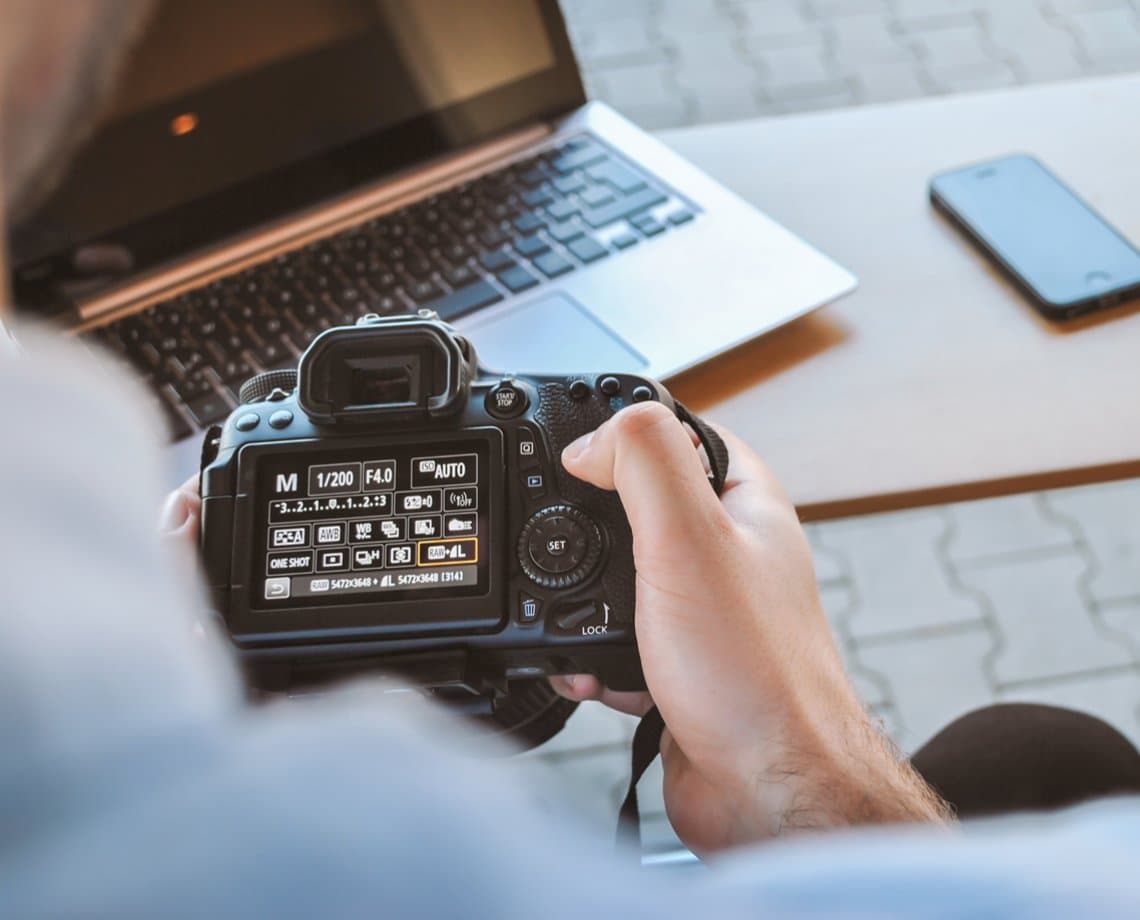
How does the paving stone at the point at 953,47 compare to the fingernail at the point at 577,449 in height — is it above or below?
below

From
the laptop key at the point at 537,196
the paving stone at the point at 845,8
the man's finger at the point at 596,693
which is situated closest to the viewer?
the man's finger at the point at 596,693

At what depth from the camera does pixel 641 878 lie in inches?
9.9

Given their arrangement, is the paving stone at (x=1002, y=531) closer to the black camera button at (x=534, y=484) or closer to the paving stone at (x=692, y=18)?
the black camera button at (x=534, y=484)

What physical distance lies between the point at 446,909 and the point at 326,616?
0.38 metres

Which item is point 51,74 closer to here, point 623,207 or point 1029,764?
point 623,207

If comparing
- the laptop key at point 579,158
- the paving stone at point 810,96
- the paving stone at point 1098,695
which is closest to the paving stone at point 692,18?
the paving stone at point 810,96

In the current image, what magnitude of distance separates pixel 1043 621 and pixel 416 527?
115 cm

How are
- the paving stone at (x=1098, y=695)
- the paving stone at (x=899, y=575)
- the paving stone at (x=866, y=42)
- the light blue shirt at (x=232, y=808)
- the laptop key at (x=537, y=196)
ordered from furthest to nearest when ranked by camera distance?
the paving stone at (x=866, y=42), the paving stone at (x=899, y=575), the paving stone at (x=1098, y=695), the laptop key at (x=537, y=196), the light blue shirt at (x=232, y=808)

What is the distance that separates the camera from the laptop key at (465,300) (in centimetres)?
82

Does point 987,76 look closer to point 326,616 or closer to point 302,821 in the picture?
point 326,616

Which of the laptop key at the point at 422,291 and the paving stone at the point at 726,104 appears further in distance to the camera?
the paving stone at the point at 726,104

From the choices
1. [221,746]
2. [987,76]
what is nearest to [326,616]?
[221,746]

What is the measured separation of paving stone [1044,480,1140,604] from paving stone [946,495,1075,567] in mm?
28

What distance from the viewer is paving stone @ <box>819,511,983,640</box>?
152 cm
